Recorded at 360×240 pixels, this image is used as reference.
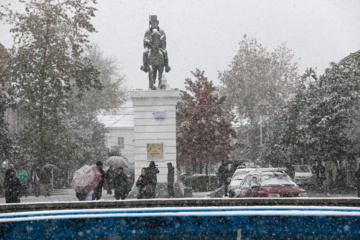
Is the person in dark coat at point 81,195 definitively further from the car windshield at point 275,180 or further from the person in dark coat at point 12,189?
the car windshield at point 275,180

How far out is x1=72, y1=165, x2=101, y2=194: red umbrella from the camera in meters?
16.5

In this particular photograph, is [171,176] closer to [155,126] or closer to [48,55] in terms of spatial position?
[155,126]

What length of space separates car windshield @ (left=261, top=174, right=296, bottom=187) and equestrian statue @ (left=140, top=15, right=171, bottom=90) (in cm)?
900

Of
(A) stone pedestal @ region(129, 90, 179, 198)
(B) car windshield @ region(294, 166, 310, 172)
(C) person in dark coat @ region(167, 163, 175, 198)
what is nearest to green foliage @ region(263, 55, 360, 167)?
(B) car windshield @ region(294, 166, 310, 172)

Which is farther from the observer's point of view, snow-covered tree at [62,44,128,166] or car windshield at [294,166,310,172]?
snow-covered tree at [62,44,128,166]

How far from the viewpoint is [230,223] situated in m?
7.61

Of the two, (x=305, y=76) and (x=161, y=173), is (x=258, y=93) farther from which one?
(x=161, y=173)

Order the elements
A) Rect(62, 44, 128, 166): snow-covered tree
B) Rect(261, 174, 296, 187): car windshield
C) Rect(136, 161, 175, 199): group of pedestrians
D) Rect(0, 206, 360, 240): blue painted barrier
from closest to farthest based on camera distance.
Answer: Rect(0, 206, 360, 240): blue painted barrier < Rect(261, 174, 296, 187): car windshield < Rect(136, 161, 175, 199): group of pedestrians < Rect(62, 44, 128, 166): snow-covered tree

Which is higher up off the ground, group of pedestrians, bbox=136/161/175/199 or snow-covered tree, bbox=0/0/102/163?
snow-covered tree, bbox=0/0/102/163

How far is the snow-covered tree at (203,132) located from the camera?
44156mm

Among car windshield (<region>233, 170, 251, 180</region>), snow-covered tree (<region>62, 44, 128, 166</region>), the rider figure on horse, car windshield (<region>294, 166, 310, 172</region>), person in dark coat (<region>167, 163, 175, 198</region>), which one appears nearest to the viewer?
person in dark coat (<region>167, 163, 175, 198</region>)

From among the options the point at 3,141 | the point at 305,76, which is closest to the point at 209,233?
the point at 3,141

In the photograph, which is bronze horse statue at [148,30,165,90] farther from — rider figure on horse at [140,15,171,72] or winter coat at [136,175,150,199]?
winter coat at [136,175,150,199]

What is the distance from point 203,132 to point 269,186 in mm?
26739
